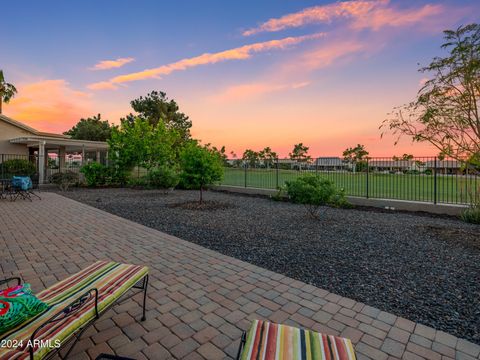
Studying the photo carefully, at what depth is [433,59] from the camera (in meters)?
6.51

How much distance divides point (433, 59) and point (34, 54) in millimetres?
15911

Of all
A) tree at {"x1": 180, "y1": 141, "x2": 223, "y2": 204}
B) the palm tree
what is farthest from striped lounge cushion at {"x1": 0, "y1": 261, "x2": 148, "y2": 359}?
the palm tree

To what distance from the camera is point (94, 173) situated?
1719 cm

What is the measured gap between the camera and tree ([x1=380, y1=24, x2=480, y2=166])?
19.6ft

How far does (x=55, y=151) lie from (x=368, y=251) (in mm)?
26570

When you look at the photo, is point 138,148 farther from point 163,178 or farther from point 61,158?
point 61,158

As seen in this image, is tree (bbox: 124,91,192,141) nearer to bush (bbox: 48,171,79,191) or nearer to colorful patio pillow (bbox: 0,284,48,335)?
bush (bbox: 48,171,79,191)

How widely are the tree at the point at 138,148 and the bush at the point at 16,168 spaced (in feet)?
16.7

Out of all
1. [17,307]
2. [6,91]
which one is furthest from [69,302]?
[6,91]

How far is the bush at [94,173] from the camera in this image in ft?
56.1

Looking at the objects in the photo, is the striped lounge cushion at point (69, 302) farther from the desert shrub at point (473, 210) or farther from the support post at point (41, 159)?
the support post at point (41, 159)

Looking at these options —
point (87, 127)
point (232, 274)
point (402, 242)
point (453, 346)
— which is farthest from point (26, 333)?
point (87, 127)

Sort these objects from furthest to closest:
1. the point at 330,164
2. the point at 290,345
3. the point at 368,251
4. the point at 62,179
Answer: the point at 62,179 → the point at 330,164 → the point at 368,251 → the point at 290,345

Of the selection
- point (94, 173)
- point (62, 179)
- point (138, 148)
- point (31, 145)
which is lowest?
point (62, 179)
